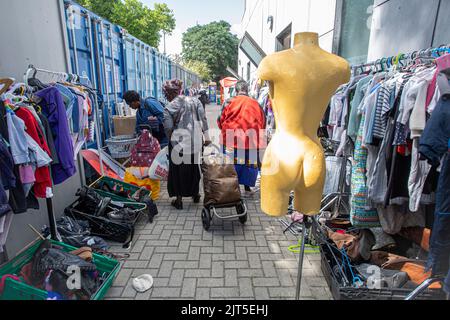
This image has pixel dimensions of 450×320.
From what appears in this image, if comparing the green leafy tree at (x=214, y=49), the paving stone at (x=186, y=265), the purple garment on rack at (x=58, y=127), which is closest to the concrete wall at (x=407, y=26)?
the paving stone at (x=186, y=265)

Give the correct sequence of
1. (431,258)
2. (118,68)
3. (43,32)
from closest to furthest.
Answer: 1. (431,258)
2. (43,32)
3. (118,68)

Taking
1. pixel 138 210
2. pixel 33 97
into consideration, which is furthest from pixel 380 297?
pixel 33 97

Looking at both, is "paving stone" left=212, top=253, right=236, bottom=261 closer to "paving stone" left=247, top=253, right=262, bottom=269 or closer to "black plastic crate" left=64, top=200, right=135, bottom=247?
"paving stone" left=247, top=253, right=262, bottom=269

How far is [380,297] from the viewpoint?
2.19 metres

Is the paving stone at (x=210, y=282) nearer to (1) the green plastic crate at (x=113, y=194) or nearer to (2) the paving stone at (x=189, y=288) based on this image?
(2) the paving stone at (x=189, y=288)

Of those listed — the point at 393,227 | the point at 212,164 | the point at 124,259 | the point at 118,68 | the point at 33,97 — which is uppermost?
the point at 118,68

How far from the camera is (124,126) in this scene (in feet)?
18.3

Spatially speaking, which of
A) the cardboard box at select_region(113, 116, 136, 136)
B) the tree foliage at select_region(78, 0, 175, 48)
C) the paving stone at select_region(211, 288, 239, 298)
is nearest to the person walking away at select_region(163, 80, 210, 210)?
the cardboard box at select_region(113, 116, 136, 136)

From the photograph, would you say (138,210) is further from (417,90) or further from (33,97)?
(417,90)

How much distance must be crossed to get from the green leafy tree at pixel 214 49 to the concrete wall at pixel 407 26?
36.9 metres

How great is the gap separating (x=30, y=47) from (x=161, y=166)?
2222 millimetres

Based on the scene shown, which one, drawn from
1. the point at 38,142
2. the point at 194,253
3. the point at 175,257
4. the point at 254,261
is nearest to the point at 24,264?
the point at 38,142

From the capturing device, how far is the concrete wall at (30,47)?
105 inches

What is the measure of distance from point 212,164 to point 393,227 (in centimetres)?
213
